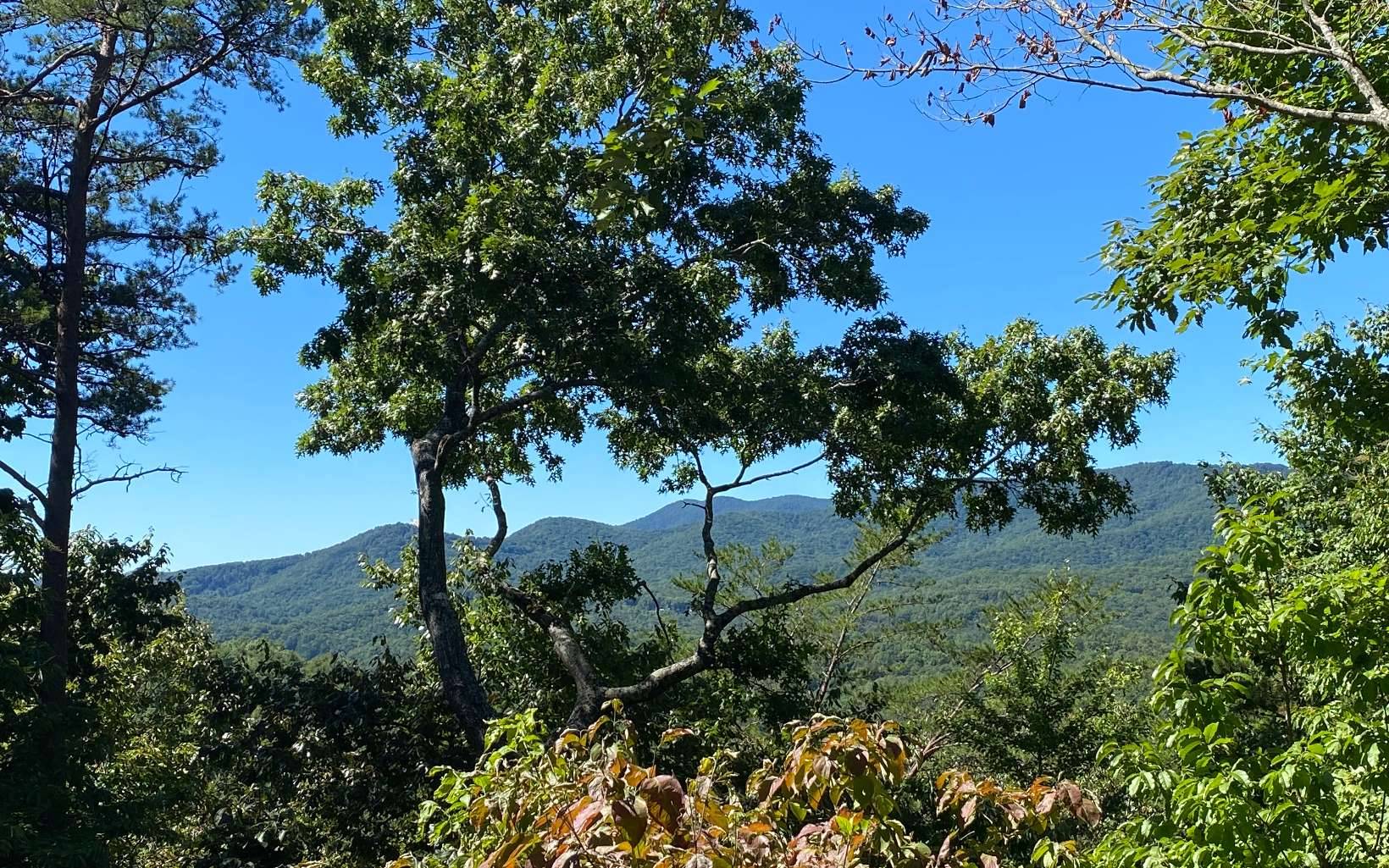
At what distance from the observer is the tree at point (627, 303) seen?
7.64 meters

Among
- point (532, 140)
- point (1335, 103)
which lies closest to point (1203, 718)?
point (1335, 103)

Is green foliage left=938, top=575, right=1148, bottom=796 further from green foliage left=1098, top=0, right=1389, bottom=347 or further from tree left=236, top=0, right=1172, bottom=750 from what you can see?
green foliage left=1098, top=0, right=1389, bottom=347

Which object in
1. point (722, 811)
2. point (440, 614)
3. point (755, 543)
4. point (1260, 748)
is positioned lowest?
point (755, 543)

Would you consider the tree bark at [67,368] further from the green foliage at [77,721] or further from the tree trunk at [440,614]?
the tree trunk at [440,614]

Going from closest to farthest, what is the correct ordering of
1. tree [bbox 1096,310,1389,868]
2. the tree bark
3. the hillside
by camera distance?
1. tree [bbox 1096,310,1389,868]
2. the tree bark
3. the hillside

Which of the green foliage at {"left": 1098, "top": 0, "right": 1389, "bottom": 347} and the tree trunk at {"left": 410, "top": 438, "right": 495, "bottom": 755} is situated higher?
the green foliage at {"left": 1098, "top": 0, "right": 1389, "bottom": 347}

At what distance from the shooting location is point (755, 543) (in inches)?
2643

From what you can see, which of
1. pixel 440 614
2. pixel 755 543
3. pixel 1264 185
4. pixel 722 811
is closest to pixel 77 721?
pixel 440 614

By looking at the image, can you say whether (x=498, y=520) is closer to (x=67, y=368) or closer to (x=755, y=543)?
(x=67, y=368)

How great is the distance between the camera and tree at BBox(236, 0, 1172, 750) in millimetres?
7641

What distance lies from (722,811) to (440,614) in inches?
259

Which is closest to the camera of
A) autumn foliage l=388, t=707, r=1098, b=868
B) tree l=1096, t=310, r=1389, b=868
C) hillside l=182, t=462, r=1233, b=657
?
autumn foliage l=388, t=707, r=1098, b=868

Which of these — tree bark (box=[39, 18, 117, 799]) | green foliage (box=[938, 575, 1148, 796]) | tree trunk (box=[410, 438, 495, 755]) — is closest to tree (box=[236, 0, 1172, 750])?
tree trunk (box=[410, 438, 495, 755])

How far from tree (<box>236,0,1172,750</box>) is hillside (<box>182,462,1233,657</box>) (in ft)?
142
